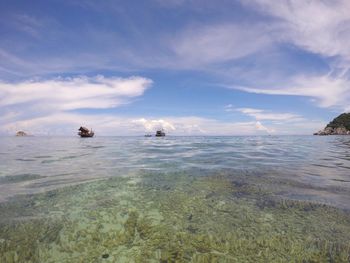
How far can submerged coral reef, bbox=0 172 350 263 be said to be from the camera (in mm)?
5910

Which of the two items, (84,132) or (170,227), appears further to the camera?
(84,132)

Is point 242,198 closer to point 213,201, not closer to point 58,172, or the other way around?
point 213,201

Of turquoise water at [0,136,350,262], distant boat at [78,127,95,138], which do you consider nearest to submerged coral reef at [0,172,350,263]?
turquoise water at [0,136,350,262]

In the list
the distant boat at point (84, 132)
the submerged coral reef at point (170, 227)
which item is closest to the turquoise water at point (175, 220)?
the submerged coral reef at point (170, 227)

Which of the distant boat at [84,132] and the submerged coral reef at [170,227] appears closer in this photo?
the submerged coral reef at [170,227]

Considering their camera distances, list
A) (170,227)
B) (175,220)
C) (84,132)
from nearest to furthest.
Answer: (170,227) → (175,220) → (84,132)

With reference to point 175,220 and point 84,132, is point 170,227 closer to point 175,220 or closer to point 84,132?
point 175,220

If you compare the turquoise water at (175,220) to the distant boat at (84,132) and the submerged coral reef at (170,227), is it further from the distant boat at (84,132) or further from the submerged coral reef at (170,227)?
the distant boat at (84,132)

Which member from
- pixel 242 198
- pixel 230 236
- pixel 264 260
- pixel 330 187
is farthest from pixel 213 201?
pixel 330 187

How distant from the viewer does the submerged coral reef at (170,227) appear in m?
5.91

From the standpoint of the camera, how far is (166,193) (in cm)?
1023

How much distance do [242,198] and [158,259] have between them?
4.92 m

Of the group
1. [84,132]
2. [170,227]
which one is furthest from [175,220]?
[84,132]

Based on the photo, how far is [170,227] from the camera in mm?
7137
